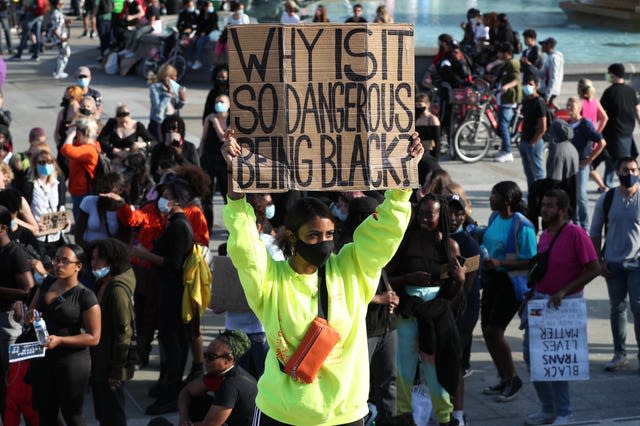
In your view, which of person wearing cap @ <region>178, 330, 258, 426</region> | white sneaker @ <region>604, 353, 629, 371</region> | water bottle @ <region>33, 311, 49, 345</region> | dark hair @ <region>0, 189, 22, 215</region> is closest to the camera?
person wearing cap @ <region>178, 330, 258, 426</region>

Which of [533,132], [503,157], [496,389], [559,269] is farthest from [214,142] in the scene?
[559,269]

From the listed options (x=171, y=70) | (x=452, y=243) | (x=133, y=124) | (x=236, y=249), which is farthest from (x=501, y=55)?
(x=236, y=249)

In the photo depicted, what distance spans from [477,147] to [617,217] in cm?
848

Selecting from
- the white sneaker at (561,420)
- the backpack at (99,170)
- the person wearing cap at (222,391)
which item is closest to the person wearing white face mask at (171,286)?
the person wearing cap at (222,391)

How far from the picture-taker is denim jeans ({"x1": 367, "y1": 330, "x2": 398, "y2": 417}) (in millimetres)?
7895

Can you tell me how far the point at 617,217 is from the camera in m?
9.59

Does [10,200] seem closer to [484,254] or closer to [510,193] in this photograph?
[484,254]

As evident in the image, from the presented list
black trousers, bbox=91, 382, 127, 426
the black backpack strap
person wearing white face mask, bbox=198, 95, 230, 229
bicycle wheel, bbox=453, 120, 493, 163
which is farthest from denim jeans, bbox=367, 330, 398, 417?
bicycle wheel, bbox=453, 120, 493, 163

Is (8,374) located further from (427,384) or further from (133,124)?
(133,124)

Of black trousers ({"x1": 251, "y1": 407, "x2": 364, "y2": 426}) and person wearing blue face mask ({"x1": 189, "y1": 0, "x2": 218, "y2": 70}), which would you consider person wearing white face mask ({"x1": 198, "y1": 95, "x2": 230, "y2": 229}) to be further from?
person wearing blue face mask ({"x1": 189, "y1": 0, "x2": 218, "y2": 70})

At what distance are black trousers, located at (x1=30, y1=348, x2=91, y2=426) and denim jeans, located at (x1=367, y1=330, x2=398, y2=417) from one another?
1.86m

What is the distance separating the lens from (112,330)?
790 centimetres

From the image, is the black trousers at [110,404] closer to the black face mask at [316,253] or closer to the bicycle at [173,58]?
the black face mask at [316,253]

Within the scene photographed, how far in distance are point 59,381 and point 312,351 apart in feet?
10.4
